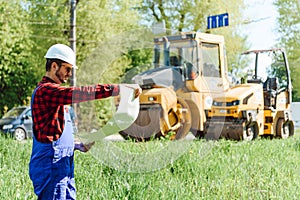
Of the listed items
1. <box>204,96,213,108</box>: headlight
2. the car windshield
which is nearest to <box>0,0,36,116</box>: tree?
the car windshield

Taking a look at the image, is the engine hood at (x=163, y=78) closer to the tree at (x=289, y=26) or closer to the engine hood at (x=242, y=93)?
the engine hood at (x=242, y=93)

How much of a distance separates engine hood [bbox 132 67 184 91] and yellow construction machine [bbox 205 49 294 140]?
3.51ft

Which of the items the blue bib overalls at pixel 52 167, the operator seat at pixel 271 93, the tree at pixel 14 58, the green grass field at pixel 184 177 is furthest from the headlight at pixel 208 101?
the tree at pixel 14 58

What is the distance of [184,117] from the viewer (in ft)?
36.0

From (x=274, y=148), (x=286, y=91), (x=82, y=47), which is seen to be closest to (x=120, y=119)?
(x=274, y=148)

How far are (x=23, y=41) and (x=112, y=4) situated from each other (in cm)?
469

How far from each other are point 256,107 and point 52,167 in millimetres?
9227

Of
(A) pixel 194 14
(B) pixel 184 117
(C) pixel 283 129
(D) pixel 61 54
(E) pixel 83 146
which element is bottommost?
(C) pixel 283 129

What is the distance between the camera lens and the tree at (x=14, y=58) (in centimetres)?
2147

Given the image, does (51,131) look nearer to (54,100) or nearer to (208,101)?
(54,100)

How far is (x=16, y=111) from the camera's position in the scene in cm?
1814

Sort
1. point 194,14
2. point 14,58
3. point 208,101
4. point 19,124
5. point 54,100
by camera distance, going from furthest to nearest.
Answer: point 194,14, point 14,58, point 19,124, point 208,101, point 54,100

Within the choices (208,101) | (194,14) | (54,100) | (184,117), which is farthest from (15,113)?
(54,100)

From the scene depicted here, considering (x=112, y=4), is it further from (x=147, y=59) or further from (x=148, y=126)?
(x=148, y=126)
